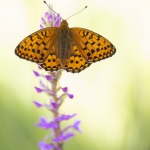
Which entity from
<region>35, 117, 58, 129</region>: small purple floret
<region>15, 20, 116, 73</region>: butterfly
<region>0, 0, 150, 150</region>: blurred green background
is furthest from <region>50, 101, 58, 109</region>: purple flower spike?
<region>0, 0, 150, 150</region>: blurred green background

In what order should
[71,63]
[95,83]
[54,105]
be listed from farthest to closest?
1. [95,83]
2. [71,63]
3. [54,105]

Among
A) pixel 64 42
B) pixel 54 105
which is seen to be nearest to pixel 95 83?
pixel 64 42

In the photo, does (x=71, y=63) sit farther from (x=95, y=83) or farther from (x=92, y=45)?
(x=95, y=83)

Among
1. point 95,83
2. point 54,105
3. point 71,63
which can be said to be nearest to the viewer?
point 54,105

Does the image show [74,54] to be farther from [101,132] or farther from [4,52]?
[4,52]

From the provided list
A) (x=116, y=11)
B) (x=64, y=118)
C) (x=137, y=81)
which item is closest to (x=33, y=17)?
(x=116, y=11)

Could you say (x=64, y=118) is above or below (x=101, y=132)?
above

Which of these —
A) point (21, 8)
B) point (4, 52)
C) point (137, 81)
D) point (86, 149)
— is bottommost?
point (86, 149)
